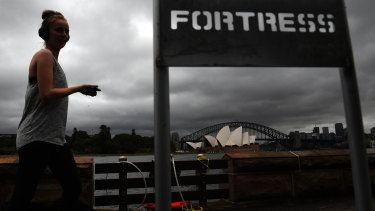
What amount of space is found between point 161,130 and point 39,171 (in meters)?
1.15

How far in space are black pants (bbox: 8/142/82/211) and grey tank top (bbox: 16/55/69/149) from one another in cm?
5

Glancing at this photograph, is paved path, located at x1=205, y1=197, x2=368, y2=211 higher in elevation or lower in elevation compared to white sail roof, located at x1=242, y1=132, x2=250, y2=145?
lower

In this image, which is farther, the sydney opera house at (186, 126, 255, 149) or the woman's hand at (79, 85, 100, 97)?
the sydney opera house at (186, 126, 255, 149)

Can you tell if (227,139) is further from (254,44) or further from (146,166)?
(254,44)

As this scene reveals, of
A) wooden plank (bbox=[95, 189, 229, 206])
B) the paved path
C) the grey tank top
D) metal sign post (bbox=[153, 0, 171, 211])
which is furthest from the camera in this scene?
wooden plank (bbox=[95, 189, 229, 206])

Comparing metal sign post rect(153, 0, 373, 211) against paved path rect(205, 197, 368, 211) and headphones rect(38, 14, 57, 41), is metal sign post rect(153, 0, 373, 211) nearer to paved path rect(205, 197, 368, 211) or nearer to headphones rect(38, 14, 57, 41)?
headphones rect(38, 14, 57, 41)

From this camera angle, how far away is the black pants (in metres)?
1.63

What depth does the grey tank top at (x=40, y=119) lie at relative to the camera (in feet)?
5.60

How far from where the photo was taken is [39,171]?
168 cm

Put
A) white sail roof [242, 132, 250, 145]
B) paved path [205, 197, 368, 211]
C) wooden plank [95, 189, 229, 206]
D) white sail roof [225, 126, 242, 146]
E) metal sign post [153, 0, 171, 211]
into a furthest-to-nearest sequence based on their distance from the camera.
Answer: white sail roof [242, 132, 250, 145] < white sail roof [225, 126, 242, 146] < wooden plank [95, 189, 229, 206] < paved path [205, 197, 368, 211] < metal sign post [153, 0, 171, 211]

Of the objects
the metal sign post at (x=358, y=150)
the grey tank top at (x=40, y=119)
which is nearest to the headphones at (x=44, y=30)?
the grey tank top at (x=40, y=119)

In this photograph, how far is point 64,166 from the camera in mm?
1817

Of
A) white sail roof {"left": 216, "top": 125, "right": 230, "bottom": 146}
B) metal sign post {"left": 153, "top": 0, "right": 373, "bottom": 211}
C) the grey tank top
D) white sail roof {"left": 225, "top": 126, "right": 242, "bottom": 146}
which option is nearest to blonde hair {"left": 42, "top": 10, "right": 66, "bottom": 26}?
the grey tank top

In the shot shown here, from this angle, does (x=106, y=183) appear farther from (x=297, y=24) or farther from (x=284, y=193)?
(x=297, y=24)
